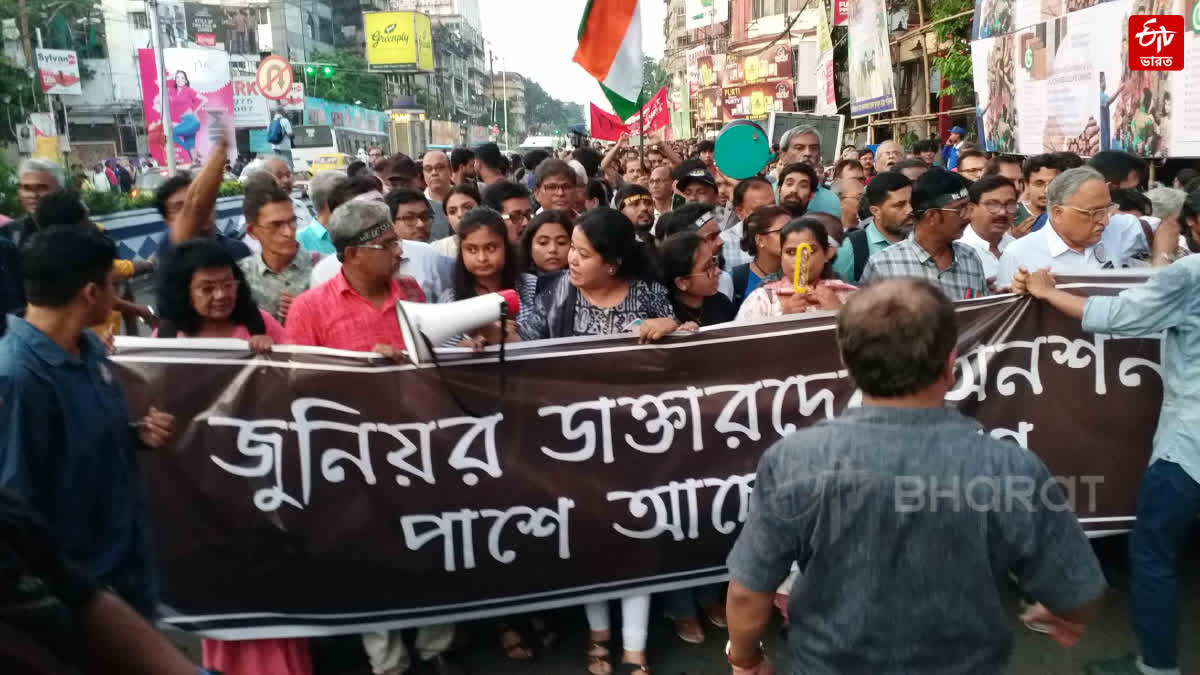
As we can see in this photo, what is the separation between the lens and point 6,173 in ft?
32.9

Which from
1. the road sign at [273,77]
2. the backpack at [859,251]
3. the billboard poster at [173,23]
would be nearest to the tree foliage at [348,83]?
the billboard poster at [173,23]

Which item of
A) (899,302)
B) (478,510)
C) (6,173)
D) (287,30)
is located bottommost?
(478,510)

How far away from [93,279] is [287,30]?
69.4 metres

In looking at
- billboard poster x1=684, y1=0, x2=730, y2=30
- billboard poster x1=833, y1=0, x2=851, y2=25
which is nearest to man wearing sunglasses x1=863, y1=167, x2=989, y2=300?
billboard poster x1=833, y1=0, x2=851, y2=25

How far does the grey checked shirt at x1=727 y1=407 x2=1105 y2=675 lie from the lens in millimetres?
1760

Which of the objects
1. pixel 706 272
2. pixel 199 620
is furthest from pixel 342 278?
pixel 706 272

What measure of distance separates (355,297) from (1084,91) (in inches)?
341

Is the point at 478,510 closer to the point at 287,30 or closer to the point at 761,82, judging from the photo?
the point at 761,82

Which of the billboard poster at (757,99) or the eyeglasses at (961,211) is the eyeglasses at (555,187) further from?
the billboard poster at (757,99)

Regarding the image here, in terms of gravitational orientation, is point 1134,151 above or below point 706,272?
above

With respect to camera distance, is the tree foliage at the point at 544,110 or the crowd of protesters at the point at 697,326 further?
the tree foliage at the point at 544,110

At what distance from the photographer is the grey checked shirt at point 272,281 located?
4465 mm

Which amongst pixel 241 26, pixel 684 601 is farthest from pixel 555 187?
pixel 241 26

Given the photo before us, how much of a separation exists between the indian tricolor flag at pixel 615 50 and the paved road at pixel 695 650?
4.08 m
